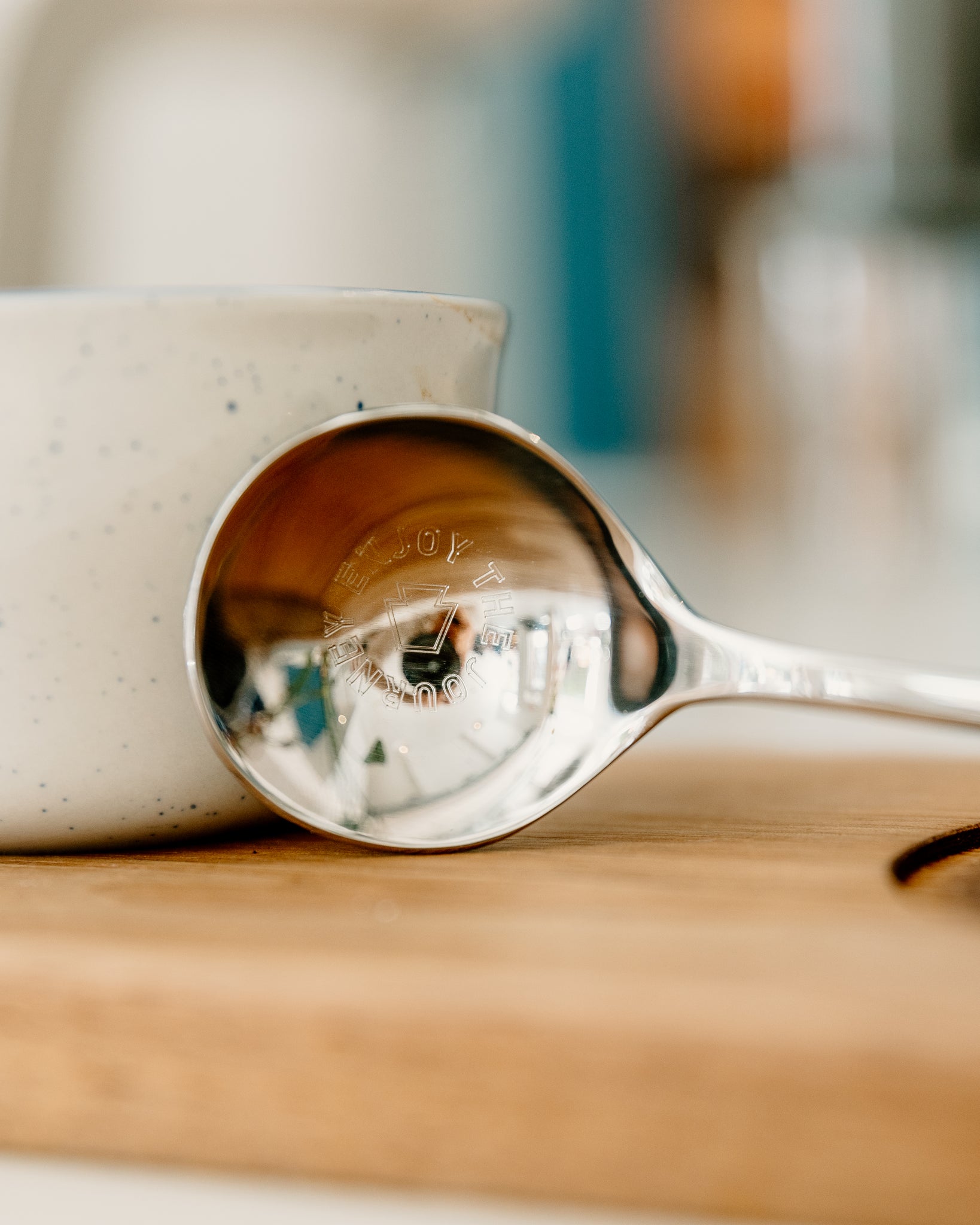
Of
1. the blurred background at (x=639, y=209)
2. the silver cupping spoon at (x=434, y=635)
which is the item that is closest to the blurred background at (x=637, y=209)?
the blurred background at (x=639, y=209)

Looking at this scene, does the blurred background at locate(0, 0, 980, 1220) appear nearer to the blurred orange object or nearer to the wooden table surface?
the blurred orange object

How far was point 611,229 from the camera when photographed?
6.44 ft

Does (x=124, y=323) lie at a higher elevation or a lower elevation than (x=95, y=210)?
lower

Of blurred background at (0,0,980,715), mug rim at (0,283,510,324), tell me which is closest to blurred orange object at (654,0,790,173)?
blurred background at (0,0,980,715)

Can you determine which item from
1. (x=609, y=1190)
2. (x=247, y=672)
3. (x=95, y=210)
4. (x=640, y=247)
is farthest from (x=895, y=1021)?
(x=640, y=247)

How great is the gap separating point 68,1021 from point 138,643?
91mm

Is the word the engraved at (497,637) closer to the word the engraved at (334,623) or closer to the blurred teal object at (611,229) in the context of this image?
the word the engraved at (334,623)

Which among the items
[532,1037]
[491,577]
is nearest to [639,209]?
[491,577]

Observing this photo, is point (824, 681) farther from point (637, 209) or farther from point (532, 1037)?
point (637, 209)

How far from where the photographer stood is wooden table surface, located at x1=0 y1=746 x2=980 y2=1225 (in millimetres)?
154

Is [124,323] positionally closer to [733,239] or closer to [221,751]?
[221,751]

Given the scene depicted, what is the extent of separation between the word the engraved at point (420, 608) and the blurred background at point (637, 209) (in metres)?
0.87

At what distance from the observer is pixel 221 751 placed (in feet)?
0.79

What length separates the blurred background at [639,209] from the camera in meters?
1.33
